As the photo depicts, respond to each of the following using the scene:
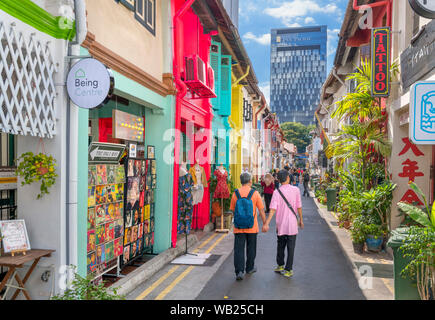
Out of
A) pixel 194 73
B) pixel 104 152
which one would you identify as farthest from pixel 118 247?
pixel 194 73

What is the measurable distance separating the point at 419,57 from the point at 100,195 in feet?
19.6

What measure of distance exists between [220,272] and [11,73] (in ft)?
15.9

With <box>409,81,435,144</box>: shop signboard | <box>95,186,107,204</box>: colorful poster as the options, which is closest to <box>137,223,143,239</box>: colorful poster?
<box>95,186,107,204</box>: colorful poster

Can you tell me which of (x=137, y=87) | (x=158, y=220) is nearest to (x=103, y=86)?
(x=137, y=87)

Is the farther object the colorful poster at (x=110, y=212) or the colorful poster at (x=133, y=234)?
the colorful poster at (x=133, y=234)

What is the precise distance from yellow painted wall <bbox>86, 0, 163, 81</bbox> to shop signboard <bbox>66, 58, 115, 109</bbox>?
1.03 metres

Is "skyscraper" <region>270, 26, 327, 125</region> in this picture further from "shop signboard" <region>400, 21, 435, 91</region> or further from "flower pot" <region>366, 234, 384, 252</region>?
"shop signboard" <region>400, 21, 435, 91</region>

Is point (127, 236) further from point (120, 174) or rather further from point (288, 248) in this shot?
point (288, 248)

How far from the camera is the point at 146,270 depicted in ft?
21.3

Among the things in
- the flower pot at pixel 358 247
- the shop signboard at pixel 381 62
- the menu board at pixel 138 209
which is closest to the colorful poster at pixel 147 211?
the menu board at pixel 138 209

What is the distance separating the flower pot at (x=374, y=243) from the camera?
8.24 metres

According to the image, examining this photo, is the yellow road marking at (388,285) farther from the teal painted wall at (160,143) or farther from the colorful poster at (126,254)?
the colorful poster at (126,254)

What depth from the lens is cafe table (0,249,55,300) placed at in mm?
3979

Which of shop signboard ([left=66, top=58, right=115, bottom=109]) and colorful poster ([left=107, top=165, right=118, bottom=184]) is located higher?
shop signboard ([left=66, top=58, right=115, bottom=109])
